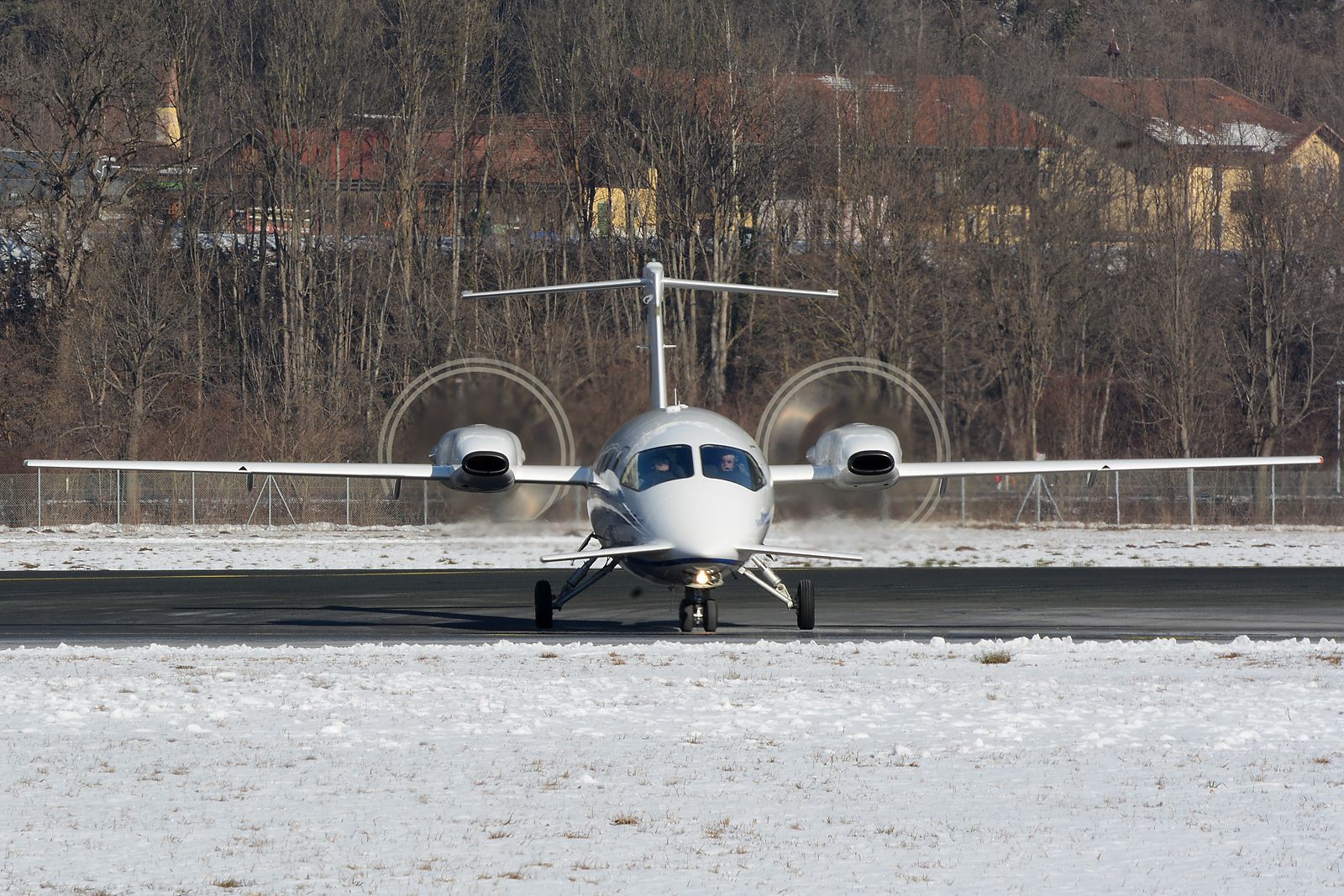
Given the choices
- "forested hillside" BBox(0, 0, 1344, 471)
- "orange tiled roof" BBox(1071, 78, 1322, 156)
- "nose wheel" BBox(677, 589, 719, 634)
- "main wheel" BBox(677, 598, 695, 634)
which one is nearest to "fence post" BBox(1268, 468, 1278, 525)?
"forested hillside" BBox(0, 0, 1344, 471)

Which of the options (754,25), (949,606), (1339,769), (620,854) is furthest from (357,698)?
(754,25)

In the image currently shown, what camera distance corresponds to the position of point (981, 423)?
202ft

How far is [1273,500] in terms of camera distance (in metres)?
49.7

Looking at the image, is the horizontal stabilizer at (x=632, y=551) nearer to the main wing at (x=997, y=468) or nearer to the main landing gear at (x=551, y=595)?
the main landing gear at (x=551, y=595)

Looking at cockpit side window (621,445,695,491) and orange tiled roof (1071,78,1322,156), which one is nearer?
cockpit side window (621,445,695,491)

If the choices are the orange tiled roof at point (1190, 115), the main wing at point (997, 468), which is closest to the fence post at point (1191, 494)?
the orange tiled roof at point (1190, 115)

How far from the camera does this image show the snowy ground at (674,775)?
322 inches

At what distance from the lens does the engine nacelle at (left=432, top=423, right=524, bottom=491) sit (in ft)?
76.1

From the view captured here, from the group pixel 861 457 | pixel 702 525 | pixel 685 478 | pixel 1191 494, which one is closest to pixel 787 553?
pixel 702 525

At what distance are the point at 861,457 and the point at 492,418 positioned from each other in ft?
30.3

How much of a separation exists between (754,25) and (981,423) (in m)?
21.0

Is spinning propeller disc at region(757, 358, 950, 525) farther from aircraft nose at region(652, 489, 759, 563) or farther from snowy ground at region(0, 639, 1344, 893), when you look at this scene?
snowy ground at region(0, 639, 1344, 893)

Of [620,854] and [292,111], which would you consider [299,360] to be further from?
[620,854]

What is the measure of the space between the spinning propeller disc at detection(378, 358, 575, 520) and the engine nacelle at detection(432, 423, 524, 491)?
475 cm
